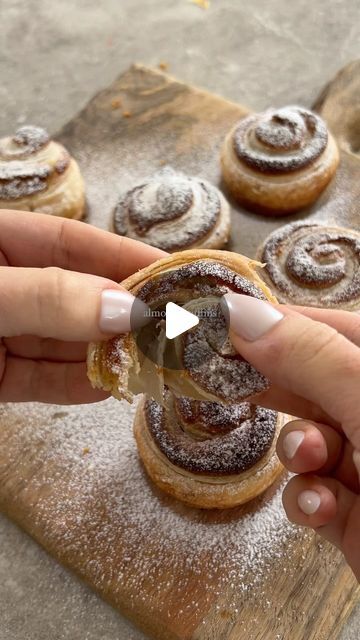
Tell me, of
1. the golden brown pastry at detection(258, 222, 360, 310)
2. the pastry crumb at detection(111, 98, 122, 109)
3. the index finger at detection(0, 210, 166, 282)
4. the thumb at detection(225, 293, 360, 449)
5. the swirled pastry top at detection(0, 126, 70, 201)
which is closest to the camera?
the thumb at detection(225, 293, 360, 449)

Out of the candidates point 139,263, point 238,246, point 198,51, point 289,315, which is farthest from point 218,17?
point 289,315

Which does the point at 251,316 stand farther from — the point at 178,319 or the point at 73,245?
the point at 73,245

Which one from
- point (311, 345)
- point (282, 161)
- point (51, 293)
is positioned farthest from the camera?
point (282, 161)

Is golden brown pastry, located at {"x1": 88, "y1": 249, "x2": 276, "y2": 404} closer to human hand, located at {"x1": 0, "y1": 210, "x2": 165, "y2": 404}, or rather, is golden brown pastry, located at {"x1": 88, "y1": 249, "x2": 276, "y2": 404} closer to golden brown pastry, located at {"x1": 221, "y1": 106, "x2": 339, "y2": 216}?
human hand, located at {"x1": 0, "y1": 210, "x2": 165, "y2": 404}

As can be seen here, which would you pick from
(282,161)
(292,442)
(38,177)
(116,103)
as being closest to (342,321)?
(292,442)

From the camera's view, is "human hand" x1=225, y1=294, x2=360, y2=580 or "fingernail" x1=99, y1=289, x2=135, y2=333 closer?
"human hand" x1=225, y1=294, x2=360, y2=580

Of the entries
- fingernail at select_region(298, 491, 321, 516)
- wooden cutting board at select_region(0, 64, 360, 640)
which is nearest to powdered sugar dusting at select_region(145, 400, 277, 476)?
wooden cutting board at select_region(0, 64, 360, 640)

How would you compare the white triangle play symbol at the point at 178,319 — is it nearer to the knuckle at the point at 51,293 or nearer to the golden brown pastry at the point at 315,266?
the knuckle at the point at 51,293

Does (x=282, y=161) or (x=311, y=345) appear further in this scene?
(x=282, y=161)
